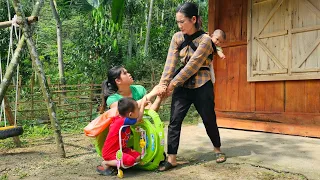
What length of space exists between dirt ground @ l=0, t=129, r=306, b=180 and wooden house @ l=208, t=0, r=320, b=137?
2.37 m

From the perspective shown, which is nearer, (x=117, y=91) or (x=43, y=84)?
(x=117, y=91)

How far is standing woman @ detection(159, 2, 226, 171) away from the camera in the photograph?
3213 millimetres

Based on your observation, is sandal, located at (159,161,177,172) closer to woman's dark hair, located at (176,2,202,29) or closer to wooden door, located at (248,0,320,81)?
woman's dark hair, located at (176,2,202,29)

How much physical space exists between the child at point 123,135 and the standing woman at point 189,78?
38 centimetres

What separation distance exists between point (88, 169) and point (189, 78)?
1441 millimetres

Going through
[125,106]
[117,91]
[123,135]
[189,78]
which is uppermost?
[189,78]

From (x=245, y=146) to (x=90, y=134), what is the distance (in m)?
2.27

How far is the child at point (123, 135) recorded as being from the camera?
2.92m

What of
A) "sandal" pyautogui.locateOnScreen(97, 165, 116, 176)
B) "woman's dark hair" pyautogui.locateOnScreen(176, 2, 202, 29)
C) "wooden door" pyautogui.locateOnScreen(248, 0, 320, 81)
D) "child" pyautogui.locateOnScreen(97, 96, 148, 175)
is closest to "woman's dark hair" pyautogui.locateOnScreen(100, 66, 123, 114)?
"child" pyautogui.locateOnScreen(97, 96, 148, 175)

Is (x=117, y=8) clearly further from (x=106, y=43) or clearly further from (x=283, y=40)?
(x=106, y=43)

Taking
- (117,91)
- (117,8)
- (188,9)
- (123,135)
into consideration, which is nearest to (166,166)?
(123,135)

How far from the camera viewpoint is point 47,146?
16.5 feet

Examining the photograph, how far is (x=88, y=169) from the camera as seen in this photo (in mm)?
3363

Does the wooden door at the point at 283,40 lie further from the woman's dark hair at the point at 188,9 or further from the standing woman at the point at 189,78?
the woman's dark hair at the point at 188,9
